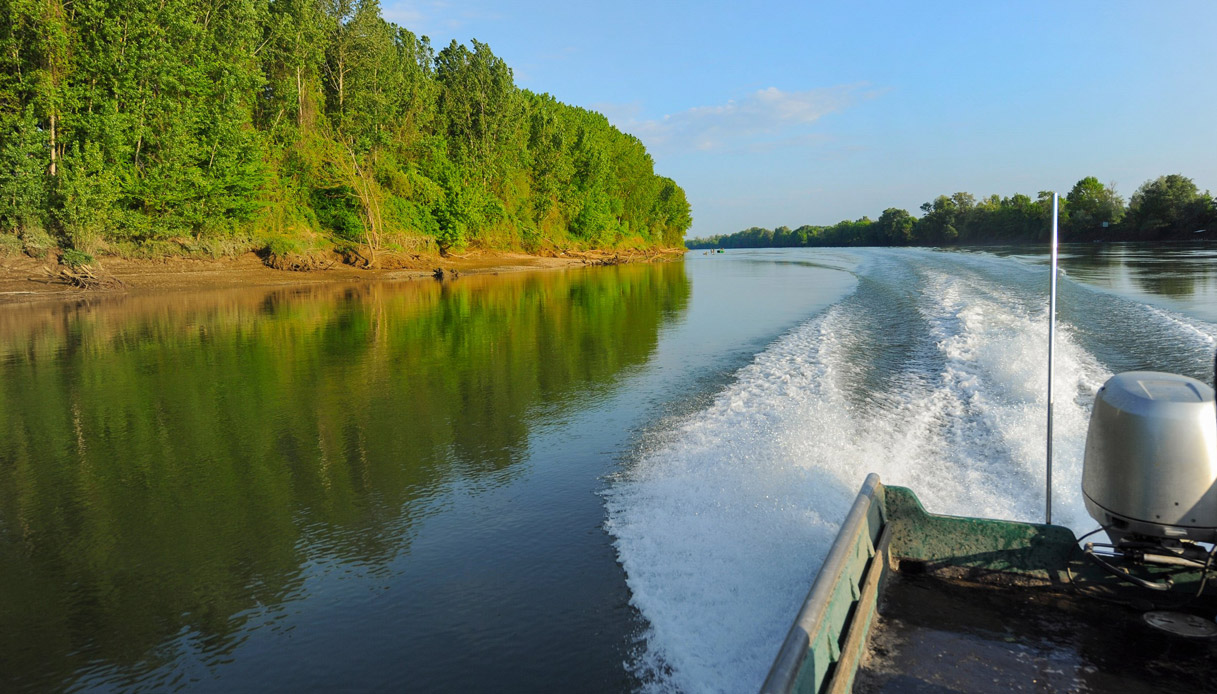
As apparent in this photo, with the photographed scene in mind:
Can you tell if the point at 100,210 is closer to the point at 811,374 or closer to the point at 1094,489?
the point at 811,374

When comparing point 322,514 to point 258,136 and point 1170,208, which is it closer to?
point 258,136

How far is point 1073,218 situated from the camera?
83.2 m

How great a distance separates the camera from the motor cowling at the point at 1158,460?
3.26 metres

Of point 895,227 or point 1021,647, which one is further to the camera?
point 895,227

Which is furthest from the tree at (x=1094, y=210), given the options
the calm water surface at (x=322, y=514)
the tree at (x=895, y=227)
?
the calm water surface at (x=322, y=514)

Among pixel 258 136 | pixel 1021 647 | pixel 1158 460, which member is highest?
pixel 258 136

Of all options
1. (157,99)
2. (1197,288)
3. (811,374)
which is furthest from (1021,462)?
(157,99)

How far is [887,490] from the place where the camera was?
4.16m

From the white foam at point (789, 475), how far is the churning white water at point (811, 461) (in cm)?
1

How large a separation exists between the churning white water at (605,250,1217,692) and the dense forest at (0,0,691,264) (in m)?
31.1

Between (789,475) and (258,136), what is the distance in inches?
1580

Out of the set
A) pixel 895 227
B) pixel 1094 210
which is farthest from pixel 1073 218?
pixel 895 227

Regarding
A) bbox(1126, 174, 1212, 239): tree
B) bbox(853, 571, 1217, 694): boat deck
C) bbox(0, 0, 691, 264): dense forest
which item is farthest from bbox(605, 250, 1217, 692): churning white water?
bbox(1126, 174, 1212, 239): tree

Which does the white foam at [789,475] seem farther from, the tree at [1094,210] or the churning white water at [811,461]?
the tree at [1094,210]
